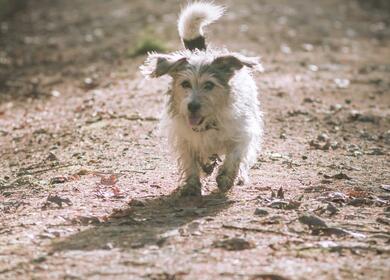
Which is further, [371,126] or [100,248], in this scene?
[371,126]

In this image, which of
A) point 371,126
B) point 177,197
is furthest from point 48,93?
point 177,197

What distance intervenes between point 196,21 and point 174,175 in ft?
4.95

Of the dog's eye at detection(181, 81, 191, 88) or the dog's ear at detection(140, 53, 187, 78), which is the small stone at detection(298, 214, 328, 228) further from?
the dog's ear at detection(140, 53, 187, 78)

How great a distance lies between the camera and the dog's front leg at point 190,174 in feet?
19.9

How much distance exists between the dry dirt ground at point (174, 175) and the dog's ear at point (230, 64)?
3.21 ft

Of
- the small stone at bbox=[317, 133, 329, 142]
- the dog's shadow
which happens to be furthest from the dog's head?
the small stone at bbox=[317, 133, 329, 142]

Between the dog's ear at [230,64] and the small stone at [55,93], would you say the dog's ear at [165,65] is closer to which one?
the dog's ear at [230,64]

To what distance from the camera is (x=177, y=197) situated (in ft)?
19.9

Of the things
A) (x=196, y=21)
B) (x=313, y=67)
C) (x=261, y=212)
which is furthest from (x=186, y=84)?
(x=313, y=67)

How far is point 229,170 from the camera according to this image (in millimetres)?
6219

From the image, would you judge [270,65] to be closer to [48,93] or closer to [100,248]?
[48,93]

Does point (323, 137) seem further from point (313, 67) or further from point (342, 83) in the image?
point (313, 67)

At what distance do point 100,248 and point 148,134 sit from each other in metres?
3.79

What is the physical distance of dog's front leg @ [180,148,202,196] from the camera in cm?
605
